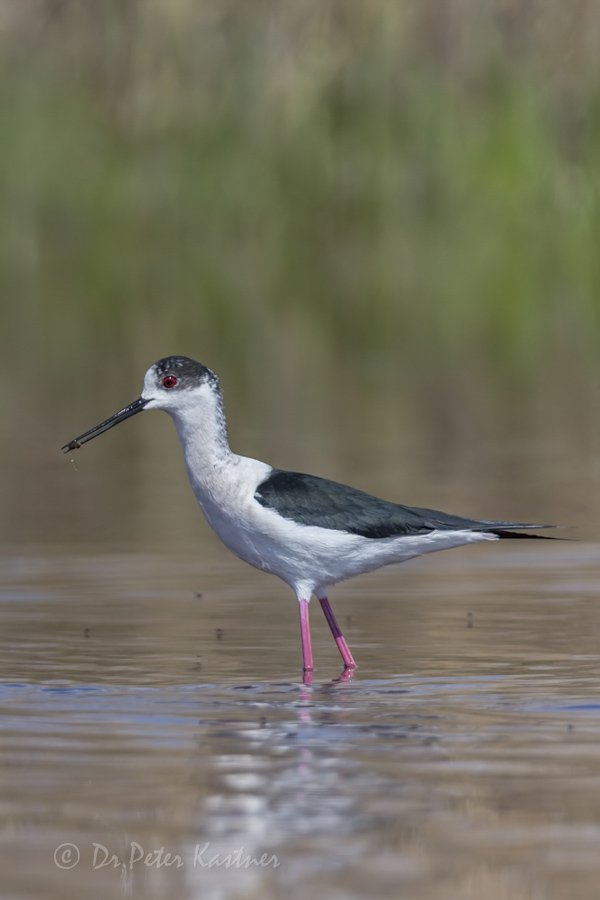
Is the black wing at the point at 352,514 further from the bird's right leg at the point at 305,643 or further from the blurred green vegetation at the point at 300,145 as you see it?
the blurred green vegetation at the point at 300,145

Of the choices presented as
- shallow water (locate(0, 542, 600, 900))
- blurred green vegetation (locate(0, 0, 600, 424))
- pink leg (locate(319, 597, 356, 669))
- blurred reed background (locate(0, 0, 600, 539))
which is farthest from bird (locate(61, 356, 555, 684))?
blurred green vegetation (locate(0, 0, 600, 424))

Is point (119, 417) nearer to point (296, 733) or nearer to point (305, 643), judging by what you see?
point (305, 643)

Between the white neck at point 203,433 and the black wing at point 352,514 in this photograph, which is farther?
the white neck at point 203,433

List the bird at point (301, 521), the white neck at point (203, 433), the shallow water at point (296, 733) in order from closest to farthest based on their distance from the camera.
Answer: the shallow water at point (296, 733), the bird at point (301, 521), the white neck at point (203, 433)

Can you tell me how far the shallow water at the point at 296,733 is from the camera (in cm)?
505

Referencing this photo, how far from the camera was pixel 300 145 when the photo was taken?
39.8 metres

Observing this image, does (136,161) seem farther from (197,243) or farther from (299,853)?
(299,853)

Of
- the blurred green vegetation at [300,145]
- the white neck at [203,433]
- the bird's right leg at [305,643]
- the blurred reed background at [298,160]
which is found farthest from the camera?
the blurred green vegetation at [300,145]

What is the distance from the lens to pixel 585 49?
44250 mm

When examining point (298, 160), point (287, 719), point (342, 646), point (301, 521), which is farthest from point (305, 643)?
point (298, 160)

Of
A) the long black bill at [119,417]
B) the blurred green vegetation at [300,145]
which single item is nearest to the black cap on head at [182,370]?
the long black bill at [119,417]

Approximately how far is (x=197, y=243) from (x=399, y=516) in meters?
36.4

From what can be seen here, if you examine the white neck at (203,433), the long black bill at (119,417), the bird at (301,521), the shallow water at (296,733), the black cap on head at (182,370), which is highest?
the black cap on head at (182,370)

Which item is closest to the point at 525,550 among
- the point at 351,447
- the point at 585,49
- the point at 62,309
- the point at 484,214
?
the point at 351,447
